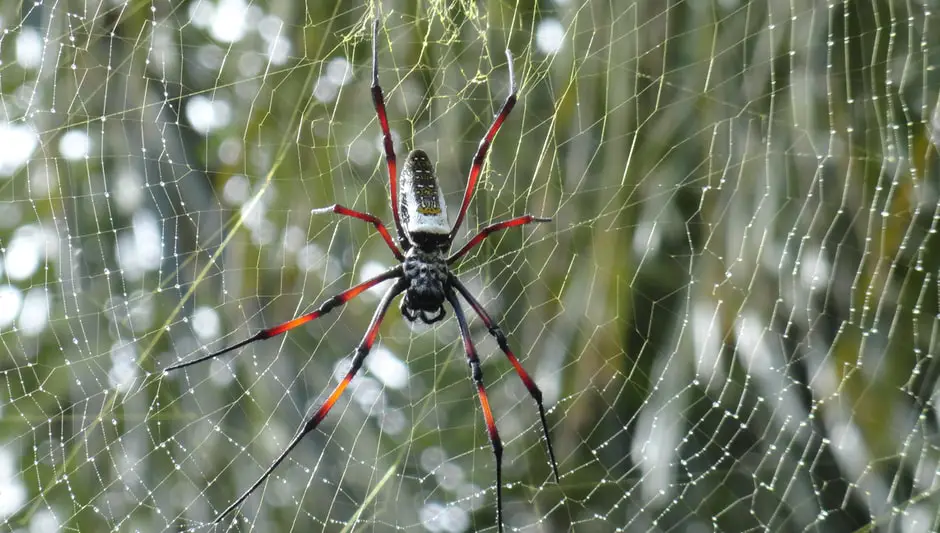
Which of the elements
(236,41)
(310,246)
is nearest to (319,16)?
(236,41)

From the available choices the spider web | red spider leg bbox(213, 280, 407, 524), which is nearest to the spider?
red spider leg bbox(213, 280, 407, 524)

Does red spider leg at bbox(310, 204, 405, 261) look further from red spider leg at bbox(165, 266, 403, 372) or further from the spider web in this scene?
the spider web

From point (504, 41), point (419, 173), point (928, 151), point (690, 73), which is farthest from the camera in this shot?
point (504, 41)

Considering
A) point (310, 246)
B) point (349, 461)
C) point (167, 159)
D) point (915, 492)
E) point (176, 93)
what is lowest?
point (349, 461)

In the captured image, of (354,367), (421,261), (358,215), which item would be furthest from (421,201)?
(354,367)

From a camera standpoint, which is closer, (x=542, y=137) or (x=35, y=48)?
(x=35, y=48)

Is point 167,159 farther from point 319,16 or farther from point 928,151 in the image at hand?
point 928,151

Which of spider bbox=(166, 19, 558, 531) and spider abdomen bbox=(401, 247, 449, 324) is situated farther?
spider abdomen bbox=(401, 247, 449, 324)
